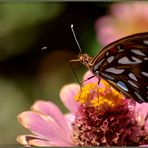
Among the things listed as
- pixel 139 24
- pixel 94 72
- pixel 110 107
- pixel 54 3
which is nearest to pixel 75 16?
pixel 54 3

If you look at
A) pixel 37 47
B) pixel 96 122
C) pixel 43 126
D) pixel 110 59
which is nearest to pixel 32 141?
pixel 43 126

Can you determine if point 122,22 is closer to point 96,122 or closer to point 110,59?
point 110,59

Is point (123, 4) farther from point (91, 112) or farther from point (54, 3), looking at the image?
point (91, 112)

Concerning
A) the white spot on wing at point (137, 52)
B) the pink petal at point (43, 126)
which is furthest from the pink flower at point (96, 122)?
the white spot on wing at point (137, 52)

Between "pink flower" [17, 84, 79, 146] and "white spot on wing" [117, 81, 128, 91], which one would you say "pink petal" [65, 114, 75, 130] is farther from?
"white spot on wing" [117, 81, 128, 91]

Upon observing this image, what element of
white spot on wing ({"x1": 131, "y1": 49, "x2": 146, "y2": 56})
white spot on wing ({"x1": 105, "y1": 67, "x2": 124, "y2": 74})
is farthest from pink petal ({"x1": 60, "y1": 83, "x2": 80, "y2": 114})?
white spot on wing ({"x1": 131, "y1": 49, "x2": 146, "y2": 56})
